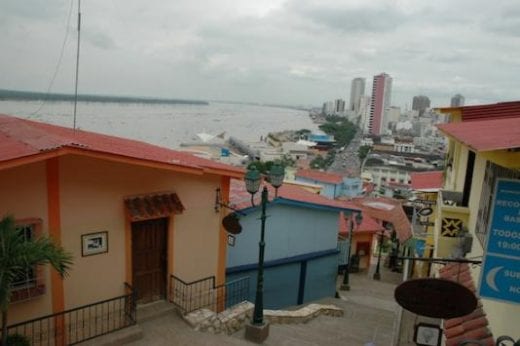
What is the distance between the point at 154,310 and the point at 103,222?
93.9 inches

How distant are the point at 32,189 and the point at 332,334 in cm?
748

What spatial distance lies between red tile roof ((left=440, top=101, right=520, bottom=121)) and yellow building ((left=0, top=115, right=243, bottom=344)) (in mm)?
6116

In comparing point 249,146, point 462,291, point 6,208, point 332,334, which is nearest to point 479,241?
point 462,291

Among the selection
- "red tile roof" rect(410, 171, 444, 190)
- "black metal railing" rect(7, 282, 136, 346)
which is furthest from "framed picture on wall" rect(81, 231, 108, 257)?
"red tile roof" rect(410, 171, 444, 190)

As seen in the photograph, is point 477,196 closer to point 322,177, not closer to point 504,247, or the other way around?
point 504,247

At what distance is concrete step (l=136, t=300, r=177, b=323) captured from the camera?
29.8ft

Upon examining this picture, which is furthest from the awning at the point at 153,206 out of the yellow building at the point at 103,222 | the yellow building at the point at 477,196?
the yellow building at the point at 477,196

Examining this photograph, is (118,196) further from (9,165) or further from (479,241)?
(479,241)

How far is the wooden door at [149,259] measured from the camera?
30.5ft

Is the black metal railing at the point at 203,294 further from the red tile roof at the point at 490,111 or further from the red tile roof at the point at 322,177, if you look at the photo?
the red tile roof at the point at 322,177

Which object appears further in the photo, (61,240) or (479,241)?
(61,240)

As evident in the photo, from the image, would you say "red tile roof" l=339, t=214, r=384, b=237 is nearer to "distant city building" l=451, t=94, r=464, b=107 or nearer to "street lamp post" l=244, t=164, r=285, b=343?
"street lamp post" l=244, t=164, r=285, b=343

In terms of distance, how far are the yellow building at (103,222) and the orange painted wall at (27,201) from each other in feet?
0.05

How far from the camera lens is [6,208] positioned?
283 inches
